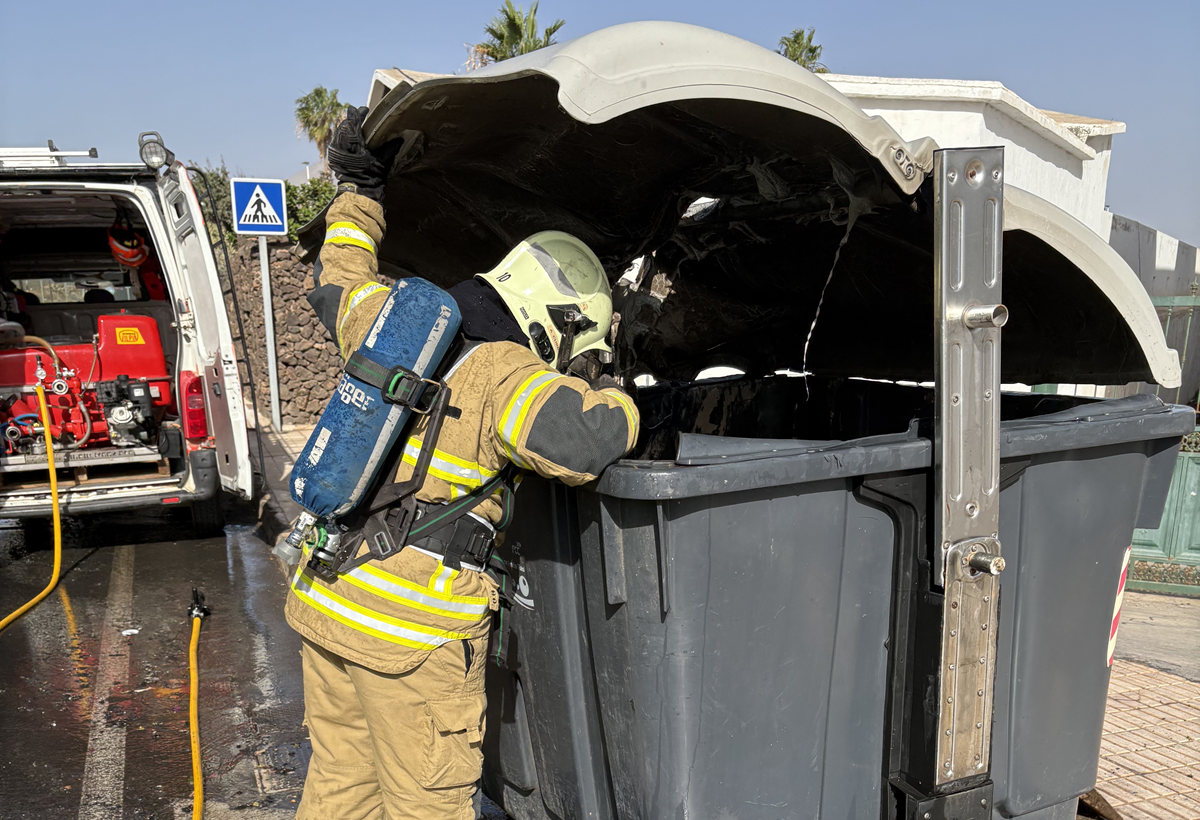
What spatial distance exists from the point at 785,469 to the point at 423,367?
74 centimetres

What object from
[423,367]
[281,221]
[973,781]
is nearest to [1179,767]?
[973,781]

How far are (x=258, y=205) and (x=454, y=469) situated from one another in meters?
6.05

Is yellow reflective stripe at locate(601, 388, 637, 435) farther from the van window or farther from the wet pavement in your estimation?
the van window

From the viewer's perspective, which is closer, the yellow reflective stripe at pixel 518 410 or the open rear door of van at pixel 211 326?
the yellow reflective stripe at pixel 518 410

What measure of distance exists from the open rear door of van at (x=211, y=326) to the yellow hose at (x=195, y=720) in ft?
4.29

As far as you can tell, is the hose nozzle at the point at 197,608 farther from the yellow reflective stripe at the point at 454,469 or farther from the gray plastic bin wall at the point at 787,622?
the yellow reflective stripe at the point at 454,469

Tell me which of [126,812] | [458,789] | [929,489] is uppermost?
[929,489]


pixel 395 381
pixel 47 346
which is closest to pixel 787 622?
pixel 395 381

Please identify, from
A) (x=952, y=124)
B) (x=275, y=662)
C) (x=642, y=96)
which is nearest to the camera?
(x=642, y=96)

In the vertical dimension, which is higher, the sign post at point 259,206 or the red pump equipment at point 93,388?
the sign post at point 259,206

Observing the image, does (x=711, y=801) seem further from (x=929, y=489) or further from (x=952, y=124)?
(x=952, y=124)

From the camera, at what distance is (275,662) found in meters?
4.00

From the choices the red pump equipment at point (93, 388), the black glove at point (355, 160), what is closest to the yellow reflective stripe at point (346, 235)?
the black glove at point (355, 160)

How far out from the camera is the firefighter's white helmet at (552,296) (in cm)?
193
